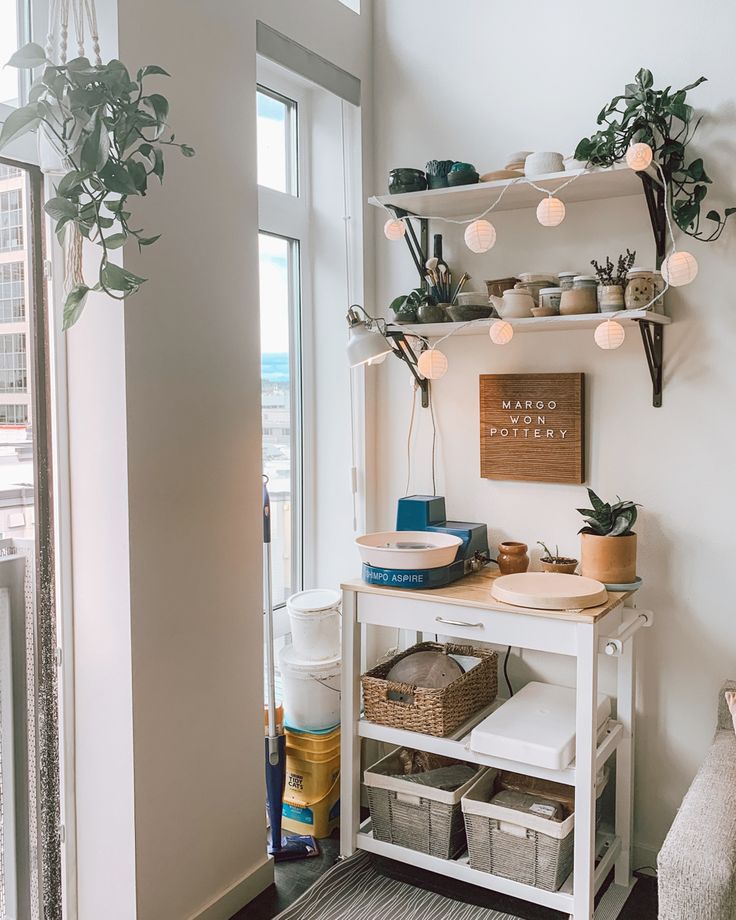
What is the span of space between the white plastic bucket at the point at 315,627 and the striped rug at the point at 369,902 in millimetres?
598

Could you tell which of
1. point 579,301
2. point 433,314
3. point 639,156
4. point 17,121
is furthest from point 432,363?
point 17,121

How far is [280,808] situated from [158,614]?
2.76 ft

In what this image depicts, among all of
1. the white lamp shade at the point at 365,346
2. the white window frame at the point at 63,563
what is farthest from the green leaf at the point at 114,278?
the white lamp shade at the point at 365,346

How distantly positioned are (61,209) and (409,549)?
1.26 meters

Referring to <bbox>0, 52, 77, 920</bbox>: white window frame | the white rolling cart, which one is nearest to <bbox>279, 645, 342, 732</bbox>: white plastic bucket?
the white rolling cart

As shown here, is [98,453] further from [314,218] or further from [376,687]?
[314,218]

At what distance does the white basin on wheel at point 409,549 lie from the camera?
2.32 metres

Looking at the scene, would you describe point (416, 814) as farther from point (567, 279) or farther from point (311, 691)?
point (567, 279)

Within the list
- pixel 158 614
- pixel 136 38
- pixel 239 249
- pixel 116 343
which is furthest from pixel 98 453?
pixel 136 38

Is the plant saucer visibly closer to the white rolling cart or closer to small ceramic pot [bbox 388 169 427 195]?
the white rolling cart

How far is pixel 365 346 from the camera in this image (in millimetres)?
2350

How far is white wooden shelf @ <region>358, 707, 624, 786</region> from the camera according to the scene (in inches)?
83.5

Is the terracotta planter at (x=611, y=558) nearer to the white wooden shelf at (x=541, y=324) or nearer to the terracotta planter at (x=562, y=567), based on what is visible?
the terracotta planter at (x=562, y=567)

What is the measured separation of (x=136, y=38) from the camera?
1.88 m
